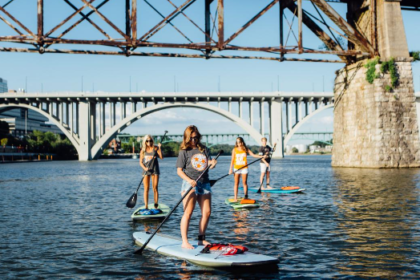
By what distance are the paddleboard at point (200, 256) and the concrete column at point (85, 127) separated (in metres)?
88.5

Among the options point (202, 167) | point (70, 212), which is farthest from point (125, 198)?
point (202, 167)

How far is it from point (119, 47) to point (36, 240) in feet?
51.5

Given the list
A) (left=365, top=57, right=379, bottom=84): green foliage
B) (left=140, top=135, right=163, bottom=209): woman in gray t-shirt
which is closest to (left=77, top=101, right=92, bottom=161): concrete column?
(left=365, top=57, right=379, bottom=84): green foliage

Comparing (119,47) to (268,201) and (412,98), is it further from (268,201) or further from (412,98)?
(412,98)

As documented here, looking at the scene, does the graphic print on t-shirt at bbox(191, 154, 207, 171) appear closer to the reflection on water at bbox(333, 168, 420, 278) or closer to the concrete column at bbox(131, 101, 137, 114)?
the reflection on water at bbox(333, 168, 420, 278)

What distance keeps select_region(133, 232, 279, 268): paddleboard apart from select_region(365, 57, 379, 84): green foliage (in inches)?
937

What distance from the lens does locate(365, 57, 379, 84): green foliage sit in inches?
1180

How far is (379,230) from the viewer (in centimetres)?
1048

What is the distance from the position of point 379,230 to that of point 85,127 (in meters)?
88.9

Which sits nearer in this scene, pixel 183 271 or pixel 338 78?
pixel 183 271

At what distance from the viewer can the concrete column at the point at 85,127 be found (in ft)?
312

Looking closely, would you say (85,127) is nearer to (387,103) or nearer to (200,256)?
(387,103)

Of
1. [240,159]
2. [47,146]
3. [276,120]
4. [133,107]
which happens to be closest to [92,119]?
[133,107]

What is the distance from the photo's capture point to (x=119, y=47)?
24422mm
